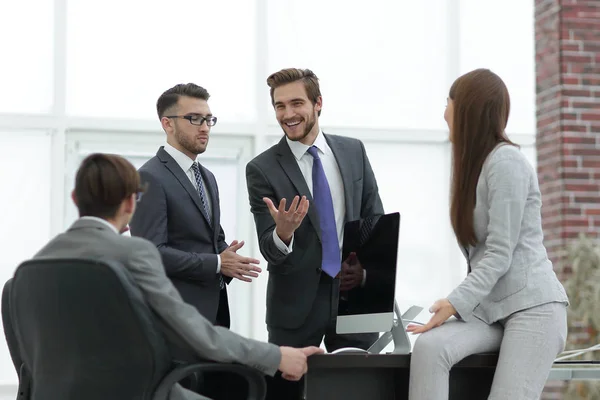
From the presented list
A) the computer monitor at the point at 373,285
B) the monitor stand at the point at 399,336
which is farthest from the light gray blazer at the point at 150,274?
the monitor stand at the point at 399,336

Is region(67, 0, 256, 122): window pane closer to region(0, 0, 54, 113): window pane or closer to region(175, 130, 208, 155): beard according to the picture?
region(0, 0, 54, 113): window pane

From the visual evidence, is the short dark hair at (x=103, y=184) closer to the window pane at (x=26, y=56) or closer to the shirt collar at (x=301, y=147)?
the shirt collar at (x=301, y=147)

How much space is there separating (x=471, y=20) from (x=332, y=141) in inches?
147

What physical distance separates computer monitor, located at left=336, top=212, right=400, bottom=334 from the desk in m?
0.14

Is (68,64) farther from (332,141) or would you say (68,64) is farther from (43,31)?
(332,141)

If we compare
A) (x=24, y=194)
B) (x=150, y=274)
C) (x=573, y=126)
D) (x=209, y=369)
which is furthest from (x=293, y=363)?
(x=24, y=194)

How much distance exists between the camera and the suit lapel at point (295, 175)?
3564 millimetres

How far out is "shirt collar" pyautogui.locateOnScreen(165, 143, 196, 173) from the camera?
3754mm

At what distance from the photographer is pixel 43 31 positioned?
261 inches

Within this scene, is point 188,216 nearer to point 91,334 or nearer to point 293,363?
point 293,363

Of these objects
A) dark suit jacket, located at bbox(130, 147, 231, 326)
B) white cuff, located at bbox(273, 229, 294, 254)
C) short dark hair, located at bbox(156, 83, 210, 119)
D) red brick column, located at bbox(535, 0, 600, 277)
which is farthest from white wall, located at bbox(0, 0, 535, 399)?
white cuff, located at bbox(273, 229, 294, 254)

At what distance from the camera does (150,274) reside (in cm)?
248

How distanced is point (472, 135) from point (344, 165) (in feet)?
2.78

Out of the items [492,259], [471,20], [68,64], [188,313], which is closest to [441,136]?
[471,20]
